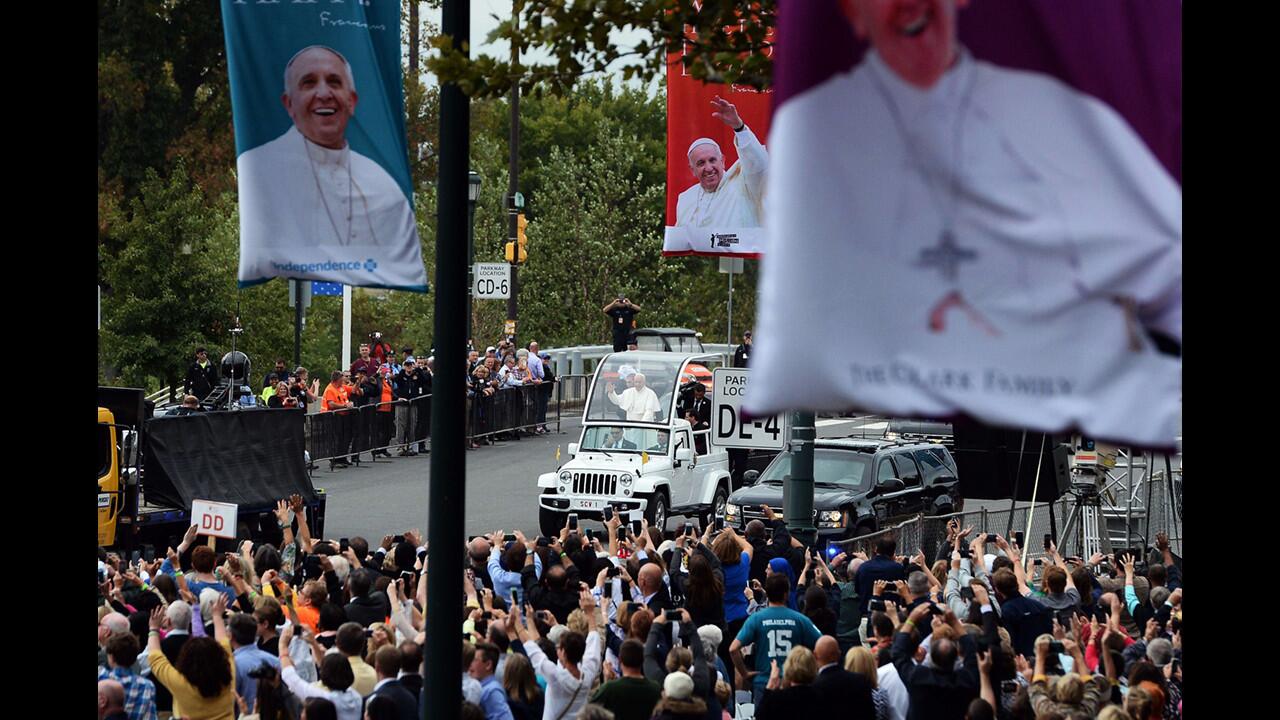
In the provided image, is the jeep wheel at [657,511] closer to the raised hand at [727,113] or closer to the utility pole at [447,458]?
the raised hand at [727,113]

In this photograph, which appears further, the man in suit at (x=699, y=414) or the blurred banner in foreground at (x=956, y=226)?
the man in suit at (x=699, y=414)

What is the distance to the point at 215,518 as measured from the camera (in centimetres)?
1487

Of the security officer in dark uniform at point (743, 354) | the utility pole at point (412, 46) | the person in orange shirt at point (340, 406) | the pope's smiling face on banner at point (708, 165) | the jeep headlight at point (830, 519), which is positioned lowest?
the jeep headlight at point (830, 519)

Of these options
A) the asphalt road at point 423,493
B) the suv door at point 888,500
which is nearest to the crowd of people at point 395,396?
the asphalt road at point 423,493

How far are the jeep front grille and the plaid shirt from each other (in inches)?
647

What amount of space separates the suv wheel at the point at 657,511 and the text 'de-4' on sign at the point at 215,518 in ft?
35.9

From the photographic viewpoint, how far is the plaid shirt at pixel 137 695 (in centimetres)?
894

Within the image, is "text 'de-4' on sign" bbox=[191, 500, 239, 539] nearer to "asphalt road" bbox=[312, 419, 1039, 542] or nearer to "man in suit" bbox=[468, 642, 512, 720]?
"man in suit" bbox=[468, 642, 512, 720]

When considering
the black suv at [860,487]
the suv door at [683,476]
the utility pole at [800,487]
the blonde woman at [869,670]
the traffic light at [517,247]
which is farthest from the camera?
the traffic light at [517,247]

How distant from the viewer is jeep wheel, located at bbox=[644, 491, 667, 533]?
25.2 metres

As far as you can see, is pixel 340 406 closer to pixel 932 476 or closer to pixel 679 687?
pixel 932 476

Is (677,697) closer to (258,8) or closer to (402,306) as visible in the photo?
(258,8)

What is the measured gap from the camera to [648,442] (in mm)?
26438
